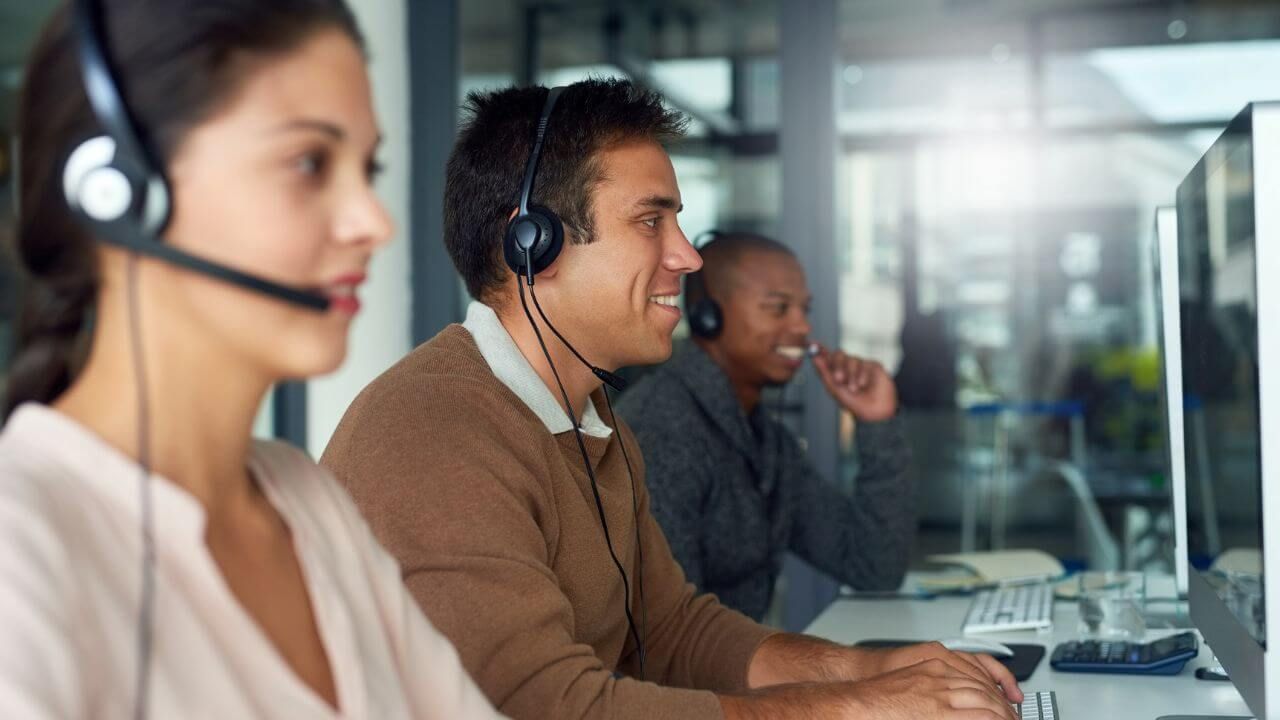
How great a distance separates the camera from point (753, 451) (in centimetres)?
254

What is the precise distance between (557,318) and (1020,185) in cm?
314

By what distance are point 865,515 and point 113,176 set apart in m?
2.01

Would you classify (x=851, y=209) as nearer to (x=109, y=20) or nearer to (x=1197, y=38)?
(x=1197, y=38)

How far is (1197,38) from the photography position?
452 centimetres

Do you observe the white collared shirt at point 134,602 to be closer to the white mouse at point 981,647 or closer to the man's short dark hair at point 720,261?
the white mouse at point 981,647

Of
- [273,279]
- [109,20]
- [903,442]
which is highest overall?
[109,20]

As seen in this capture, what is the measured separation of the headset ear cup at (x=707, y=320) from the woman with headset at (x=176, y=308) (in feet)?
6.16

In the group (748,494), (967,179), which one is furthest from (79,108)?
(967,179)

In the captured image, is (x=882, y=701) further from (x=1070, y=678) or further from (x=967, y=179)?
(x=967, y=179)

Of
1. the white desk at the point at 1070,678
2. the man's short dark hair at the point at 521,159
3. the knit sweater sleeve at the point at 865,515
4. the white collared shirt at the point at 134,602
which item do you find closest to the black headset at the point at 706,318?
→ the knit sweater sleeve at the point at 865,515

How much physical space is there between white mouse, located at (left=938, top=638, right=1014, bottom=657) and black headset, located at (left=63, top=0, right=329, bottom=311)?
4.34ft

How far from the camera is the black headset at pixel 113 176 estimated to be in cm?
74

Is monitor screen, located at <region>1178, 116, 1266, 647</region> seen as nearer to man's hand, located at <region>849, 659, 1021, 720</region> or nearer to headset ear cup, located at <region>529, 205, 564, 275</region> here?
man's hand, located at <region>849, 659, 1021, 720</region>

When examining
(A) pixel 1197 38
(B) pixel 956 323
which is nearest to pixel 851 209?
(B) pixel 956 323
